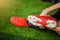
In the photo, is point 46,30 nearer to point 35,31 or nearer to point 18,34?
point 35,31

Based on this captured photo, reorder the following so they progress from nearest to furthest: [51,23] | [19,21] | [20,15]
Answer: [51,23], [19,21], [20,15]

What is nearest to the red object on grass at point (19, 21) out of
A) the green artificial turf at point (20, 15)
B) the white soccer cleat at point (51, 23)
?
the green artificial turf at point (20, 15)

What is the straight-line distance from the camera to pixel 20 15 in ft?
5.42

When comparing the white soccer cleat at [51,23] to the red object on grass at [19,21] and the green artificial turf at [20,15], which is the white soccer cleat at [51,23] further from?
the red object on grass at [19,21]

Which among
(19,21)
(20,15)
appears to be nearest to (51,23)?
(19,21)

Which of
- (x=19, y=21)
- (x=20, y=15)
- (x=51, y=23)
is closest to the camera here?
(x=51, y=23)

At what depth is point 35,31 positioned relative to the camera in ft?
4.71

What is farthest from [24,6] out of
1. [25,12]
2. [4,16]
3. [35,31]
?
[35,31]

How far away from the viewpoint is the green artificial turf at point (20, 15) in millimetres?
1376

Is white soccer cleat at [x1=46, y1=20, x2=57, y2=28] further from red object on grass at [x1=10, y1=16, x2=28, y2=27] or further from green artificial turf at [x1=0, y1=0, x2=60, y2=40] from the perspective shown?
red object on grass at [x1=10, y1=16, x2=28, y2=27]

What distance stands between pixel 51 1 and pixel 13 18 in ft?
1.85

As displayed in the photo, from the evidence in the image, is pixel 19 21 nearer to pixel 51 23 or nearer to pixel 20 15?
pixel 20 15

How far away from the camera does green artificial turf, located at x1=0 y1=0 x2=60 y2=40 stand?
1.38m

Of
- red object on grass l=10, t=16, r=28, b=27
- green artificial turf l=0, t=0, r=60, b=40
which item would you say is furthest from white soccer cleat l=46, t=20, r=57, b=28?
red object on grass l=10, t=16, r=28, b=27
